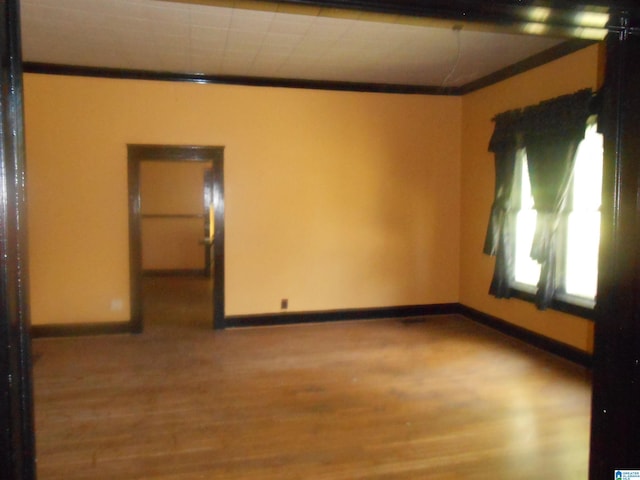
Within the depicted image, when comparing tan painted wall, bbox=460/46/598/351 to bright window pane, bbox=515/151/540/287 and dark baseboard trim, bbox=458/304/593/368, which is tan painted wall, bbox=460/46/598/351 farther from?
bright window pane, bbox=515/151/540/287

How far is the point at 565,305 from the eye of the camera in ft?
13.3

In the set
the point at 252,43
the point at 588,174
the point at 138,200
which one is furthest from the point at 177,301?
the point at 588,174

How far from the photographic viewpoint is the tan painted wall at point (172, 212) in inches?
350

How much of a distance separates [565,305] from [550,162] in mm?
1230

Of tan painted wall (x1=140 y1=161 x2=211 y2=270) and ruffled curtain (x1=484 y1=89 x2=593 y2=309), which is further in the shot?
tan painted wall (x1=140 y1=161 x2=211 y2=270)

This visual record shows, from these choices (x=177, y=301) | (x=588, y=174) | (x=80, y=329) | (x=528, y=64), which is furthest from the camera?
(x=177, y=301)

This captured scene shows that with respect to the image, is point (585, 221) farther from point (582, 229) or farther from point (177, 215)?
point (177, 215)

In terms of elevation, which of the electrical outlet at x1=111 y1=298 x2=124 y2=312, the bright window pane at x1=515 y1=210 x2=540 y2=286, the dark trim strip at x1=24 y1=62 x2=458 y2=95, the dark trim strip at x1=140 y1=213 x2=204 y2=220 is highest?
the dark trim strip at x1=24 y1=62 x2=458 y2=95

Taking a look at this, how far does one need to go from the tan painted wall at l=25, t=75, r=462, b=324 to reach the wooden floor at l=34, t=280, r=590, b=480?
65 cm

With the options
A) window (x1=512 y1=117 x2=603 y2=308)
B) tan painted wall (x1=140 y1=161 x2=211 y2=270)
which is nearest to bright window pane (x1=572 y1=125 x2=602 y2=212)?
window (x1=512 y1=117 x2=603 y2=308)

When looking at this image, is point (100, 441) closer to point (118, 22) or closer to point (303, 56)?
point (118, 22)

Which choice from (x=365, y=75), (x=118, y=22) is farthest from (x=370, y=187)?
(x=118, y=22)

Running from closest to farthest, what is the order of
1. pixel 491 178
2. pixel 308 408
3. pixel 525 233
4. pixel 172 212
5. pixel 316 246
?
pixel 308 408, pixel 525 233, pixel 491 178, pixel 316 246, pixel 172 212

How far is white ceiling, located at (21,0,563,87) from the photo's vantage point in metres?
3.48
